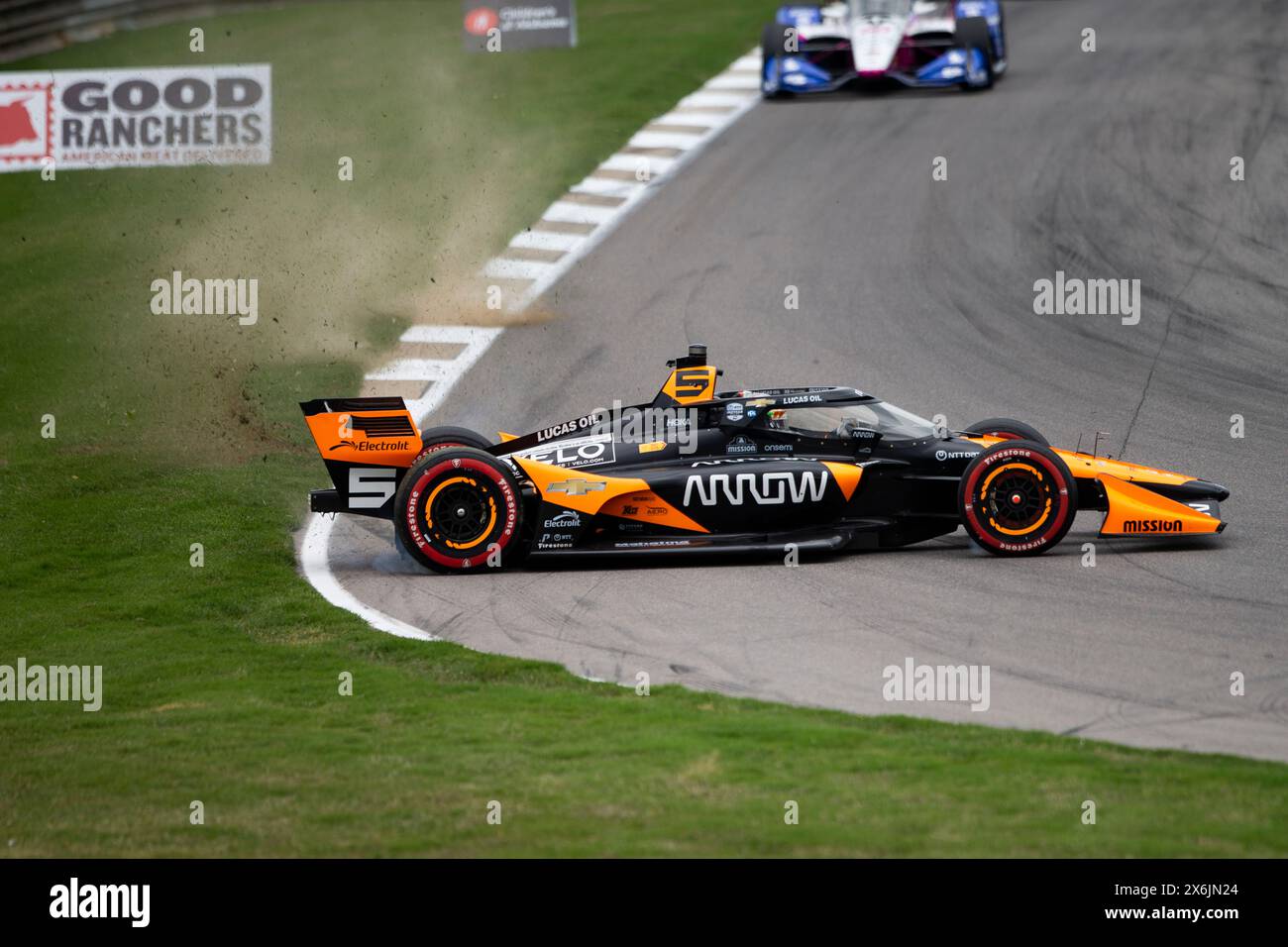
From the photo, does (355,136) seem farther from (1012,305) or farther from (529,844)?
(529,844)

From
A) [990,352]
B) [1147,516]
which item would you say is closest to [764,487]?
[1147,516]

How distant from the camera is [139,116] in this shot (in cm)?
2284

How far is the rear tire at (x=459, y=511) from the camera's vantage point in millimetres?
11781

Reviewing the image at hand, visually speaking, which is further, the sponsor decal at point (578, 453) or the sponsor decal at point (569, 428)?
the sponsor decal at point (569, 428)

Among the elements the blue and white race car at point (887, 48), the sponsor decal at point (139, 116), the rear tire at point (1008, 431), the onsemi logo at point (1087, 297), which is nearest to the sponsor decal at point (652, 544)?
Result: the rear tire at point (1008, 431)

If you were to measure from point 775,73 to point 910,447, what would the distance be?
14669 mm

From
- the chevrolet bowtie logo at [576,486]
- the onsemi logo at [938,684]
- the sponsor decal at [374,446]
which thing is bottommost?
the onsemi logo at [938,684]

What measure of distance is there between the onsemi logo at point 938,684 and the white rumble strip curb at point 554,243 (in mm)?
3151

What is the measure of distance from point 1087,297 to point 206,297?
36.3 ft

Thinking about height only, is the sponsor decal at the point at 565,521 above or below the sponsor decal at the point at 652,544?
above

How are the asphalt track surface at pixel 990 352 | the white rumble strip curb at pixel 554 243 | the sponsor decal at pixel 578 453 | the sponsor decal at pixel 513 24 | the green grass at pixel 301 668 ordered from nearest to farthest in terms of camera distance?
the green grass at pixel 301 668 → the asphalt track surface at pixel 990 352 → the sponsor decal at pixel 578 453 → the white rumble strip curb at pixel 554 243 → the sponsor decal at pixel 513 24
